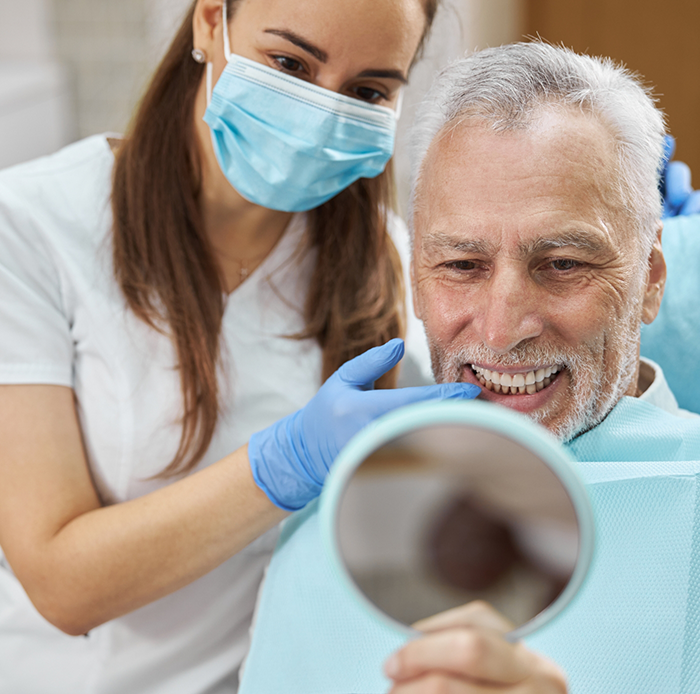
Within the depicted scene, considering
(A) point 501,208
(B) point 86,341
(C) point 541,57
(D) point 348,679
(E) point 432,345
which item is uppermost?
(C) point 541,57

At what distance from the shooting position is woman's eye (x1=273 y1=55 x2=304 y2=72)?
125 centimetres

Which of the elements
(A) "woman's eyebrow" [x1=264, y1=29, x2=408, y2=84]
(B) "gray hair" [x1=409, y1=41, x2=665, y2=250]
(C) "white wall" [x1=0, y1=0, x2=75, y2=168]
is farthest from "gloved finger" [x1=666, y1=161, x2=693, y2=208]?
(C) "white wall" [x1=0, y1=0, x2=75, y2=168]

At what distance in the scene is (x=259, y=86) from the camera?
126 cm

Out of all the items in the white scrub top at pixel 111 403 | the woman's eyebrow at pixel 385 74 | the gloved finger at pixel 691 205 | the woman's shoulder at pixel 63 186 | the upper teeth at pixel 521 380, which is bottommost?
the white scrub top at pixel 111 403

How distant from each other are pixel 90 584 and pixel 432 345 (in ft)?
2.14

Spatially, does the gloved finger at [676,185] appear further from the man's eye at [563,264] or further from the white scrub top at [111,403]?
the white scrub top at [111,403]

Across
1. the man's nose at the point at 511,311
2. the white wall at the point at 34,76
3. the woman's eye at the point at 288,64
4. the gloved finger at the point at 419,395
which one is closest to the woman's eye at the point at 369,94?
the woman's eye at the point at 288,64

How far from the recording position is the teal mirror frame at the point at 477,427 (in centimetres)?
52

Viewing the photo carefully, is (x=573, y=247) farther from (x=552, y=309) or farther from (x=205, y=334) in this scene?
(x=205, y=334)

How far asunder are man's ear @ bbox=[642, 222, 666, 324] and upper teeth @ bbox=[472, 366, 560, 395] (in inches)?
8.8

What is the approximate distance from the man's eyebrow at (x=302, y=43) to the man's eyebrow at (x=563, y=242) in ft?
1.60

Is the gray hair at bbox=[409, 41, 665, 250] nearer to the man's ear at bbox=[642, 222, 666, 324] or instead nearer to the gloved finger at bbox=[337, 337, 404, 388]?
the man's ear at bbox=[642, 222, 666, 324]

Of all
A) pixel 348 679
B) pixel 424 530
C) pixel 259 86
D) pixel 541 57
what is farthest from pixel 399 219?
pixel 424 530

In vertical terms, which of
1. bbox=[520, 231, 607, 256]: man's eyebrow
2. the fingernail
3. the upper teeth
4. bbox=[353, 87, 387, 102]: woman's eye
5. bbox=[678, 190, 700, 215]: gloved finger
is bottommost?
the upper teeth
